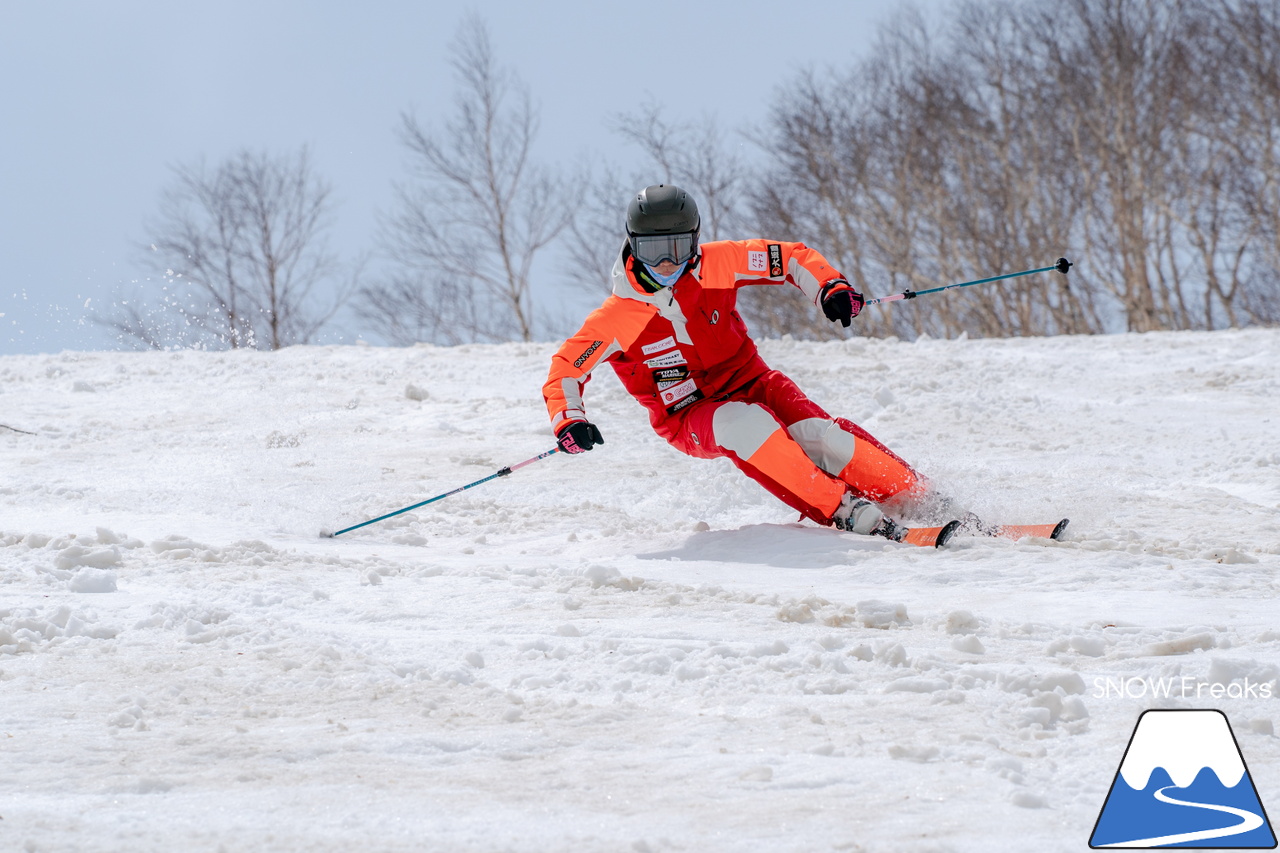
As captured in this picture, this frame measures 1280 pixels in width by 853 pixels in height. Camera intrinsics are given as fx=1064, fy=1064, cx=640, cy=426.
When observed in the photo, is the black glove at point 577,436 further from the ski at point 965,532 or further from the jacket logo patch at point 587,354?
the ski at point 965,532

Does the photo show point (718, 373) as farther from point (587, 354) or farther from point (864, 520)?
point (864, 520)

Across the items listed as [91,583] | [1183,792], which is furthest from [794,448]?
[91,583]

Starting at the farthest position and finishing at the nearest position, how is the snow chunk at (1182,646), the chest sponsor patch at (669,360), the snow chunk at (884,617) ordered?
the chest sponsor patch at (669,360) → the snow chunk at (884,617) → the snow chunk at (1182,646)

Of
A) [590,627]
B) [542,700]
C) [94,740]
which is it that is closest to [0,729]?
[94,740]

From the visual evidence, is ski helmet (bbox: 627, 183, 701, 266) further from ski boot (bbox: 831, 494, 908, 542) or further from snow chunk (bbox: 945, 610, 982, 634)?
snow chunk (bbox: 945, 610, 982, 634)

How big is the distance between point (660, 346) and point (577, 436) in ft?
1.94

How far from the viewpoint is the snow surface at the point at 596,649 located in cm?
205

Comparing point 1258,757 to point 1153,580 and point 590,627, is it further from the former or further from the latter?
point 590,627

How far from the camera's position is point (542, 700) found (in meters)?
2.62

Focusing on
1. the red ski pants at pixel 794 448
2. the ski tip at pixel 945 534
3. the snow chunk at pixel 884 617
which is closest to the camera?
the snow chunk at pixel 884 617

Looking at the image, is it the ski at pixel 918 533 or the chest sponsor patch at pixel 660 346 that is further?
the chest sponsor patch at pixel 660 346

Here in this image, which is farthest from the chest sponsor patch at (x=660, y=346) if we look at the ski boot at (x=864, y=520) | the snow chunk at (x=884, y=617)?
the snow chunk at (x=884, y=617)

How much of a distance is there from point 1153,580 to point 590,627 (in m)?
1.93

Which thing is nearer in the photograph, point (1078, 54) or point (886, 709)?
point (886, 709)
